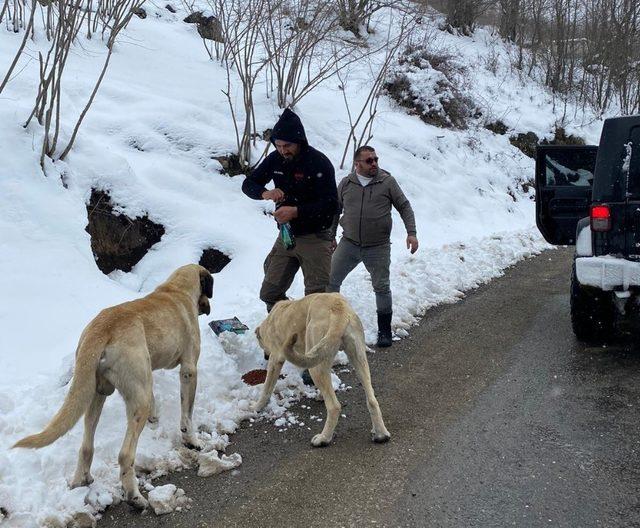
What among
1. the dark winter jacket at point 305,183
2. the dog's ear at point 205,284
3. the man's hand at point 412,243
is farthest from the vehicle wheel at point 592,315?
the dog's ear at point 205,284

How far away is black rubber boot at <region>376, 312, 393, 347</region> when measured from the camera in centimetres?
620

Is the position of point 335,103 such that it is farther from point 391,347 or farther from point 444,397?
point 444,397

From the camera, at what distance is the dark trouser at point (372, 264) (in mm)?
6129

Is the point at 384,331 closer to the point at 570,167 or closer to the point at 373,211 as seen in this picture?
the point at 373,211

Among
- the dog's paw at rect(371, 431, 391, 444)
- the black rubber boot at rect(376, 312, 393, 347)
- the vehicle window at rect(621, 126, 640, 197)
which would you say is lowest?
the black rubber boot at rect(376, 312, 393, 347)

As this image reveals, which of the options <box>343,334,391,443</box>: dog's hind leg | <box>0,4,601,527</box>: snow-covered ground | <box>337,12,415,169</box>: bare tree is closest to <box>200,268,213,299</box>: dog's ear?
<box>0,4,601,527</box>: snow-covered ground

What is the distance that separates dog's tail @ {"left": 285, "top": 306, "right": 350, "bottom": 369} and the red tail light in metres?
2.76

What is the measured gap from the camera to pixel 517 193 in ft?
60.3

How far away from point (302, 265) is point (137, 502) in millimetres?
2542

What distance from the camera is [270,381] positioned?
4.53 metres

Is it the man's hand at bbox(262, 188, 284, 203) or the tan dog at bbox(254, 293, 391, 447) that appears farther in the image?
A: the man's hand at bbox(262, 188, 284, 203)

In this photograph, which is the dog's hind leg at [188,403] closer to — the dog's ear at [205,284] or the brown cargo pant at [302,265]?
the dog's ear at [205,284]

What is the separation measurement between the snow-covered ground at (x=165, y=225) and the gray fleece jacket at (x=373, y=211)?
43.8 inches

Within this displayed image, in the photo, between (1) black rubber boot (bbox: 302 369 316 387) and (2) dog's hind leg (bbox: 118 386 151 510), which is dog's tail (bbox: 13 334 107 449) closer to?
(2) dog's hind leg (bbox: 118 386 151 510)
